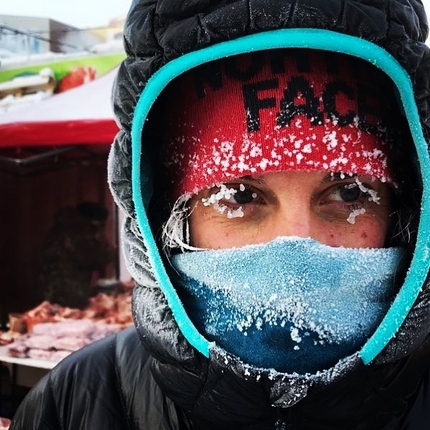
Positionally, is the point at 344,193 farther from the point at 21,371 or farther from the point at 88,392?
the point at 21,371

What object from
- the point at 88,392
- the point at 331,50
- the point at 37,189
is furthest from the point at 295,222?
the point at 37,189

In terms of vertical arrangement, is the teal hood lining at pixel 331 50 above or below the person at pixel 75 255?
above

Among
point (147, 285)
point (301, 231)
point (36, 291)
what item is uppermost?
point (301, 231)

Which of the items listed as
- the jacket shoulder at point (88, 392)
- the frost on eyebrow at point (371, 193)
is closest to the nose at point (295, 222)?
the frost on eyebrow at point (371, 193)

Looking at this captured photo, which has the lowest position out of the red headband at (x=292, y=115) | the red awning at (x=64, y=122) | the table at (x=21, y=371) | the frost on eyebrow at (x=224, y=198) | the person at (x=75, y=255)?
the table at (x=21, y=371)

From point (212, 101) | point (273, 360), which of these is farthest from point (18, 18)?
point (273, 360)

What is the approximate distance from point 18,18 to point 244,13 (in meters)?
5.05

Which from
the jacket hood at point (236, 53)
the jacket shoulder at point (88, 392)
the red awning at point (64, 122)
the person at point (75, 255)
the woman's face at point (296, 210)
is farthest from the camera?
the person at point (75, 255)

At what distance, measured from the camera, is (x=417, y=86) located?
3.12 feet

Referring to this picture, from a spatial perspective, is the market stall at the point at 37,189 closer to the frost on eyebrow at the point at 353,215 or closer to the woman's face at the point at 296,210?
the woman's face at the point at 296,210

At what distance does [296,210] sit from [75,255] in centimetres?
350

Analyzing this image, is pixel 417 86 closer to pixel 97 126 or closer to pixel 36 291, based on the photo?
pixel 97 126

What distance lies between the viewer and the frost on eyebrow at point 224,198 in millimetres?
1048

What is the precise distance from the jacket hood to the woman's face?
0.35 ft
